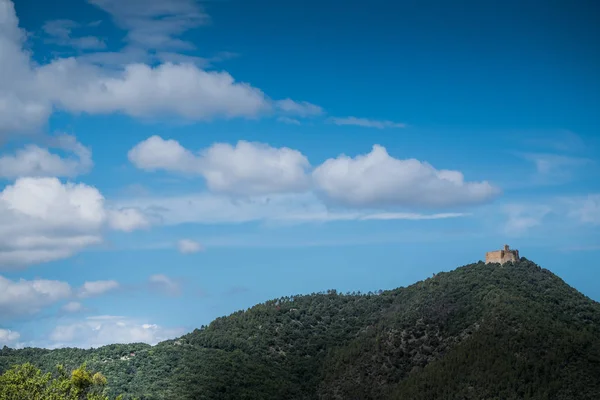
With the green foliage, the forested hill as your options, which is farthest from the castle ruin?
the green foliage

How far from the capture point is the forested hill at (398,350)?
83.0m

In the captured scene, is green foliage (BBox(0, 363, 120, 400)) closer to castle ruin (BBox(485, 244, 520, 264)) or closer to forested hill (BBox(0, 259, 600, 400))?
forested hill (BBox(0, 259, 600, 400))

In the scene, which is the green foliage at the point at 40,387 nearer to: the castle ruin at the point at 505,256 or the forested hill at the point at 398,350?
the forested hill at the point at 398,350

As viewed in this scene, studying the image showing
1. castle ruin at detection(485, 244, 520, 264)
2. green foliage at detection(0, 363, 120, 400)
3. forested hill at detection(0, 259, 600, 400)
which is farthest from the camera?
castle ruin at detection(485, 244, 520, 264)

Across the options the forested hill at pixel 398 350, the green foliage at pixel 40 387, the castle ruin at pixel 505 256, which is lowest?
the green foliage at pixel 40 387

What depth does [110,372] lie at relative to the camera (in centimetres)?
9906

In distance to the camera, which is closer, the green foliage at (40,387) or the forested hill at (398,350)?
the green foliage at (40,387)

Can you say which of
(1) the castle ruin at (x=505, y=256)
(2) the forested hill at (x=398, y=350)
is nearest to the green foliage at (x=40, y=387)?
(2) the forested hill at (x=398, y=350)

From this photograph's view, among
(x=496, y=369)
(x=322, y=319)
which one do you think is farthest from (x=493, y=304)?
(x=322, y=319)

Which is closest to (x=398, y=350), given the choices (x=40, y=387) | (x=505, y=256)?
(x=505, y=256)

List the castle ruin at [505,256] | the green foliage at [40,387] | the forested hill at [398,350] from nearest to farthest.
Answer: the green foliage at [40,387] → the forested hill at [398,350] → the castle ruin at [505,256]

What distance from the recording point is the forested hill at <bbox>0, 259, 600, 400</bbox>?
8300 centimetres

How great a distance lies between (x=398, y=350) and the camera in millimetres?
100562

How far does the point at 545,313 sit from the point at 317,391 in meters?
31.3
